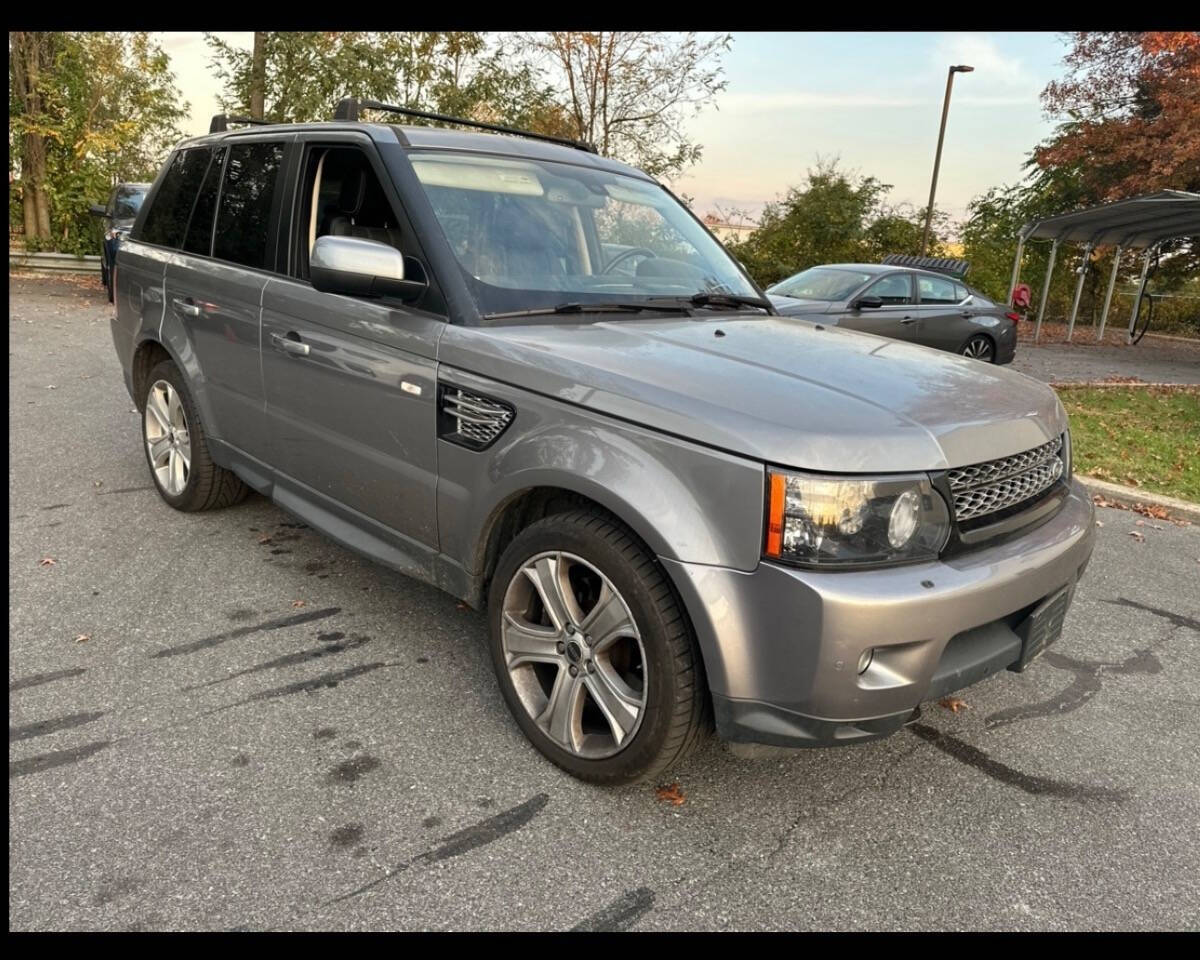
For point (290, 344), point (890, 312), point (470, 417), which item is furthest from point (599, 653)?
point (890, 312)

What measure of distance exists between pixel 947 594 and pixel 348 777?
1763mm

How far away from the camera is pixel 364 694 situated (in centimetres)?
312

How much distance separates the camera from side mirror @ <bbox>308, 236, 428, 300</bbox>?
2.82 metres

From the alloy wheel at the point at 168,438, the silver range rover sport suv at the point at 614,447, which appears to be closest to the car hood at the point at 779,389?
the silver range rover sport suv at the point at 614,447

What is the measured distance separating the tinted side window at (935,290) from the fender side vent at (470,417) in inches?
392

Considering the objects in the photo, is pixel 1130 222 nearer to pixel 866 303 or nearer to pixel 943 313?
pixel 943 313

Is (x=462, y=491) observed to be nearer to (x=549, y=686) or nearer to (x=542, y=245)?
(x=549, y=686)

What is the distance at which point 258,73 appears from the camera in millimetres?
15461

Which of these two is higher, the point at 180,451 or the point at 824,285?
the point at 824,285

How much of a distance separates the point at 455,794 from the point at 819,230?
2194 cm

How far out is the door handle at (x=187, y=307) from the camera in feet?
13.9

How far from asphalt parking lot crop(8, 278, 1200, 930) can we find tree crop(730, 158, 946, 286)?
19.5 meters

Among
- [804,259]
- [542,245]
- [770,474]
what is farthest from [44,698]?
[804,259]

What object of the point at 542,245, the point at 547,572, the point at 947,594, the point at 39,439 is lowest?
the point at 39,439
